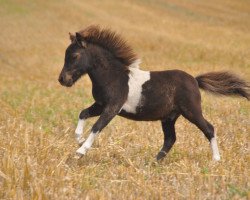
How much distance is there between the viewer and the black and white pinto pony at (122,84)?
7.61 metres

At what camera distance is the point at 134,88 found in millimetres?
7738

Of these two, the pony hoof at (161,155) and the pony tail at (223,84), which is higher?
the pony tail at (223,84)

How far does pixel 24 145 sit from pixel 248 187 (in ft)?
10.4

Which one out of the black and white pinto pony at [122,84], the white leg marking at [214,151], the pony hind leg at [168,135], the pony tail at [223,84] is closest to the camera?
the black and white pinto pony at [122,84]

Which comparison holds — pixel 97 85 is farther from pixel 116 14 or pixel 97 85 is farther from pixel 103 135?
pixel 116 14

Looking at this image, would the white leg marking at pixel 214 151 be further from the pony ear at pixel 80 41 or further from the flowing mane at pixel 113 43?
the pony ear at pixel 80 41

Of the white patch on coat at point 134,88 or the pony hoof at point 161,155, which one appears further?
the pony hoof at point 161,155

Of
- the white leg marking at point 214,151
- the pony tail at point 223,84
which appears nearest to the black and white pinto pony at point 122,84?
the white leg marking at point 214,151

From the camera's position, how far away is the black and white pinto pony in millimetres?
7605

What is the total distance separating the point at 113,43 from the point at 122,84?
695 millimetres

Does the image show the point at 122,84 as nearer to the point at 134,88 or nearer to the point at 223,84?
the point at 134,88

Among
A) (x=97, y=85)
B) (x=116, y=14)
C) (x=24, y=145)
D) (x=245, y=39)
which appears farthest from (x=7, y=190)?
(x=116, y=14)

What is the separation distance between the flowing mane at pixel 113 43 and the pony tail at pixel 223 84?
1317 mm

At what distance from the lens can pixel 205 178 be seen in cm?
638
